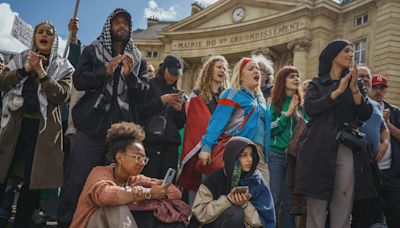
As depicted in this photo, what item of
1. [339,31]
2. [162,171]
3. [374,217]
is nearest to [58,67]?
[162,171]

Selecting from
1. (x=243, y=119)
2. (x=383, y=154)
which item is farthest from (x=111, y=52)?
(x=383, y=154)

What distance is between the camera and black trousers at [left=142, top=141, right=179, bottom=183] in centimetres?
440

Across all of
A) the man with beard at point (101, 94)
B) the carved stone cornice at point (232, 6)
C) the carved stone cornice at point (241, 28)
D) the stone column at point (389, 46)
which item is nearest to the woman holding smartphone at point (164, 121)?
the man with beard at point (101, 94)

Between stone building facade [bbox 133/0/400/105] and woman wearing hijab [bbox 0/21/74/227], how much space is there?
20.9 metres

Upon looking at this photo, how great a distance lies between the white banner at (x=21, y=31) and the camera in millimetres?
7148

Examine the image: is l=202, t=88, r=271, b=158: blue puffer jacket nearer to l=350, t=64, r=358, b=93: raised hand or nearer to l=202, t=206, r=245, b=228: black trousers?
l=202, t=206, r=245, b=228: black trousers

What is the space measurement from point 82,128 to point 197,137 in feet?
4.52

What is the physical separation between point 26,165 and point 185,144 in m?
1.76

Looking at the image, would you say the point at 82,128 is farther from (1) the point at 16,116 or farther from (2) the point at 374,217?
(2) the point at 374,217

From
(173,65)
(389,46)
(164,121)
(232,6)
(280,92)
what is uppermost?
(232,6)

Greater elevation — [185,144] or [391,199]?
[185,144]

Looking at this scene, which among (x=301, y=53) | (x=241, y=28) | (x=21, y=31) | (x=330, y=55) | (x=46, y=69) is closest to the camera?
(x=330, y=55)

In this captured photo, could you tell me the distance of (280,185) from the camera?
485 centimetres

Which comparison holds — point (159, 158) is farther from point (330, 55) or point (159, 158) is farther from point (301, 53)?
point (301, 53)
